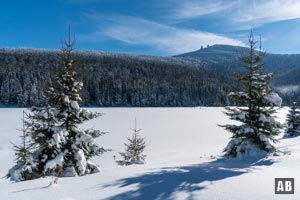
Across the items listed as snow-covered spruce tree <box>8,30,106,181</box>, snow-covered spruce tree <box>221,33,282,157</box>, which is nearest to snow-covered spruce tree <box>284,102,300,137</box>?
snow-covered spruce tree <box>221,33,282,157</box>

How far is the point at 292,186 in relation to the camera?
6590 mm

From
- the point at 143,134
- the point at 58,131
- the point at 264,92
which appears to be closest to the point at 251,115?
the point at 264,92

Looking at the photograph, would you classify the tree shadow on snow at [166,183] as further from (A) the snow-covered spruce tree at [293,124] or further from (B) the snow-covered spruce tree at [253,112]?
(A) the snow-covered spruce tree at [293,124]

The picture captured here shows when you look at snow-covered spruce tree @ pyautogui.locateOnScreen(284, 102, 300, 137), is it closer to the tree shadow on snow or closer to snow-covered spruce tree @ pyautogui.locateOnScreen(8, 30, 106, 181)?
snow-covered spruce tree @ pyautogui.locateOnScreen(8, 30, 106, 181)

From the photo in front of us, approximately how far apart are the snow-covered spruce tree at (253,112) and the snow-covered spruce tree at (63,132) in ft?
21.1

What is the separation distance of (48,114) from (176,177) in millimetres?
7096

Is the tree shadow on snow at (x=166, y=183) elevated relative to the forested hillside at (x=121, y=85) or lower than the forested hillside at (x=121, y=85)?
lower

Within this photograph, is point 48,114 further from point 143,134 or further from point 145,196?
point 143,134

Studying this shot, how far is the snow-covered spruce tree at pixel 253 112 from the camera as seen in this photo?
13.4 meters

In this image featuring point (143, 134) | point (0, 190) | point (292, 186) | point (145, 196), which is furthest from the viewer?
point (143, 134)

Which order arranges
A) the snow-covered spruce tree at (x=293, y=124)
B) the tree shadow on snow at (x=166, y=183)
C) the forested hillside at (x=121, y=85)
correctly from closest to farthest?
the tree shadow on snow at (x=166, y=183) → the snow-covered spruce tree at (x=293, y=124) → the forested hillside at (x=121, y=85)

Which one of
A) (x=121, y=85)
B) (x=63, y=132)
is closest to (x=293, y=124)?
(x=63, y=132)

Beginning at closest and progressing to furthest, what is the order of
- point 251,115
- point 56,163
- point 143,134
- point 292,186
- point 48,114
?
point 292,186 → point 56,163 → point 48,114 → point 251,115 → point 143,134

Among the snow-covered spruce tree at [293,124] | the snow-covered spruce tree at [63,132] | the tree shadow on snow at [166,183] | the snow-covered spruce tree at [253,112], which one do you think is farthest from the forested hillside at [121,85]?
the tree shadow on snow at [166,183]
